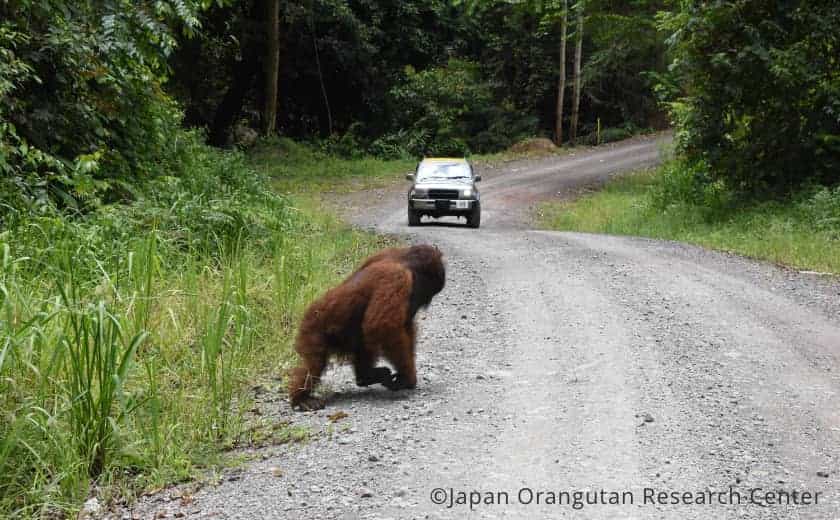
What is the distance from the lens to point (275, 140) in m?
34.9

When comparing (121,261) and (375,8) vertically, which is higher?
(375,8)

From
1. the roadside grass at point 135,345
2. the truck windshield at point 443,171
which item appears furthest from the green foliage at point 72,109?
the truck windshield at point 443,171

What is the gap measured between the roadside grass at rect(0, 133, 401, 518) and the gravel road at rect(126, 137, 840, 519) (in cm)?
41

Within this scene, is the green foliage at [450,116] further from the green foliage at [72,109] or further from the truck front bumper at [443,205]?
the green foliage at [72,109]

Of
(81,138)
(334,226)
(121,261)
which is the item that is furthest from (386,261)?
(334,226)

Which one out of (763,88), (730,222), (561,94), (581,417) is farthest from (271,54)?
(581,417)

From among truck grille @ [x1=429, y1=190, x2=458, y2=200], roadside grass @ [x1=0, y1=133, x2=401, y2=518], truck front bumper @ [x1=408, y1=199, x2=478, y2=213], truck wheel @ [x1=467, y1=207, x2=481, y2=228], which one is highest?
roadside grass @ [x1=0, y1=133, x2=401, y2=518]

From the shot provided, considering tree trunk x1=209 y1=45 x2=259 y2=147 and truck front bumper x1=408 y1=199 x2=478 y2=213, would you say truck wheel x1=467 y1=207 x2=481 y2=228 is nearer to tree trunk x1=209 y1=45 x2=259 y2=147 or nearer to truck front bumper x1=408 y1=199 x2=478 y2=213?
truck front bumper x1=408 y1=199 x2=478 y2=213

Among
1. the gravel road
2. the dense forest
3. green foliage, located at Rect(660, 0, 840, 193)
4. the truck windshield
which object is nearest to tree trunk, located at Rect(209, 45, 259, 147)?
the dense forest

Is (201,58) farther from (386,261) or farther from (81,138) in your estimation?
(386,261)

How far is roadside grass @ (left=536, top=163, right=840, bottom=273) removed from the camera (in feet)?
49.2

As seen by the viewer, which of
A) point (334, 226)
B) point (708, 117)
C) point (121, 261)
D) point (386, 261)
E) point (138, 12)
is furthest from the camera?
point (708, 117)

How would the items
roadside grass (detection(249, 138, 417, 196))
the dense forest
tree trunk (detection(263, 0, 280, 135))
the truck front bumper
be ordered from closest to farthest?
1. the dense forest
2. the truck front bumper
3. roadside grass (detection(249, 138, 417, 196))
4. tree trunk (detection(263, 0, 280, 135))

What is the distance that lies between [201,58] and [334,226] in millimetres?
19981
